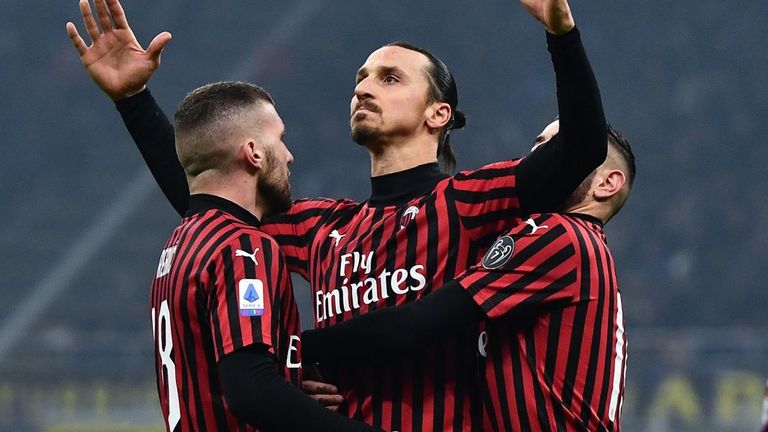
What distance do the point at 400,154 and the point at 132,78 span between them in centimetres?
85

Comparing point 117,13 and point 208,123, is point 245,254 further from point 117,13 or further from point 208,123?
point 117,13

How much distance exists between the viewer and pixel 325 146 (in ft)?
47.4

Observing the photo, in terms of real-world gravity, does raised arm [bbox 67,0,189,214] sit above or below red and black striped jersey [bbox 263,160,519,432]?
above

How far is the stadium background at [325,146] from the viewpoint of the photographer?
1206 cm

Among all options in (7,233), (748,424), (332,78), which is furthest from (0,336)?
(748,424)

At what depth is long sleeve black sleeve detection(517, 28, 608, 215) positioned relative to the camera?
113 inches

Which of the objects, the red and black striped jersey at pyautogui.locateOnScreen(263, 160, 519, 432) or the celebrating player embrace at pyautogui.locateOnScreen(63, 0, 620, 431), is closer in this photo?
the celebrating player embrace at pyautogui.locateOnScreen(63, 0, 620, 431)

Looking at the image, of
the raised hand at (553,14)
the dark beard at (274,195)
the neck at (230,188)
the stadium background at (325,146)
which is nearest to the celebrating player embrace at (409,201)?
the raised hand at (553,14)

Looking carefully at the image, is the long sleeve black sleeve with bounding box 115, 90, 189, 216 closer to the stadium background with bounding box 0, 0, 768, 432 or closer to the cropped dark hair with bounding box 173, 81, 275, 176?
the cropped dark hair with bounding box 173, 81, 275, 176

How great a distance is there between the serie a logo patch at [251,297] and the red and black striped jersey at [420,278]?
33 cm

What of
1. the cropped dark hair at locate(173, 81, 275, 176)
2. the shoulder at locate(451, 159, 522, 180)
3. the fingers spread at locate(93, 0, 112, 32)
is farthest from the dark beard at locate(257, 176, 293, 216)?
the fingers spread at locate(93, 0, 112, 32)

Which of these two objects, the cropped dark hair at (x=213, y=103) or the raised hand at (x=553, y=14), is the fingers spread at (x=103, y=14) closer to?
the cropped dark hair at (x=213, y=103)

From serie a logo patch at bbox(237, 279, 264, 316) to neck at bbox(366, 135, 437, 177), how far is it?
74cm

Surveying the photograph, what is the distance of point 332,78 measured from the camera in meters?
15.3
